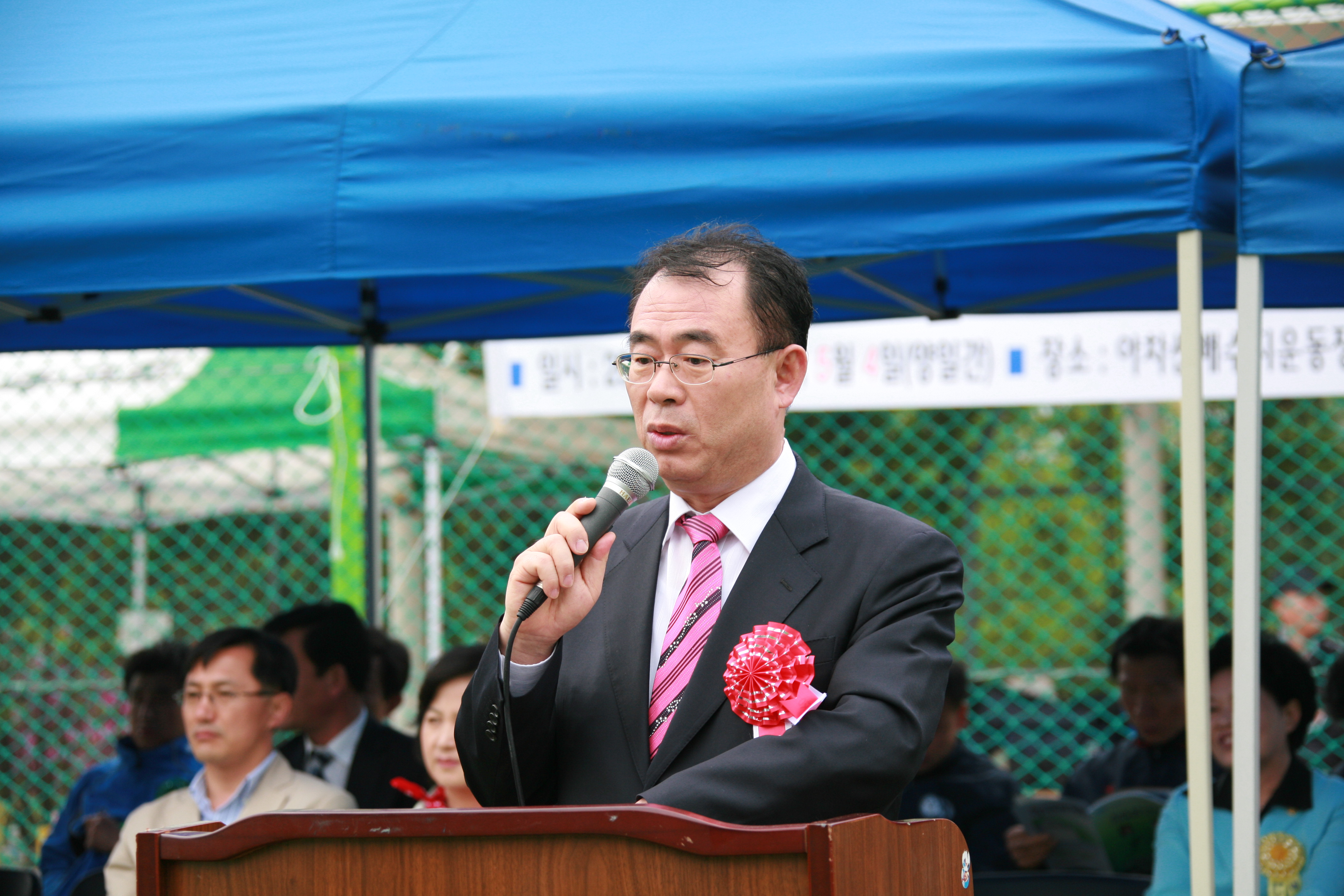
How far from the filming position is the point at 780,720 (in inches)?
64.8

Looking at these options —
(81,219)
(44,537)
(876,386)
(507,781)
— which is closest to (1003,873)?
(507,781)

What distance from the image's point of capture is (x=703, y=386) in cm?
179

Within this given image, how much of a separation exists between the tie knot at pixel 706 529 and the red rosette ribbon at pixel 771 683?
0.24 metres

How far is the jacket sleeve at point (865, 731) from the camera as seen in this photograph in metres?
1.53

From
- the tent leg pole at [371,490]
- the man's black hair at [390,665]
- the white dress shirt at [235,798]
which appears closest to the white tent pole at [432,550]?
the man's black hair at [390,665]

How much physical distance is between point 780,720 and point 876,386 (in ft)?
13.0

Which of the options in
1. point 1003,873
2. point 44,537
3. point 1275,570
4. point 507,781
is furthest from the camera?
point 44,537

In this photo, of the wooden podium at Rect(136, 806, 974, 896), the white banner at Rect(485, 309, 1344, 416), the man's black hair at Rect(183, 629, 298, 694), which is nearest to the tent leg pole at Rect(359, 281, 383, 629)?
the white banner at Rect(485, 309, 1344, 416)

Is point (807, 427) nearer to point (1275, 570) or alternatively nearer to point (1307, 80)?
point (1275, 570)

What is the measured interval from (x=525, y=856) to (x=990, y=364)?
436 cm

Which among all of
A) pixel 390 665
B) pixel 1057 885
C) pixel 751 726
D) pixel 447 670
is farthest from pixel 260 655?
pixel 751 726

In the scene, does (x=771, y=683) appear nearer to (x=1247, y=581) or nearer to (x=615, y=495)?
(x=615, y=495)

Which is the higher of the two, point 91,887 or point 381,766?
point 381,766

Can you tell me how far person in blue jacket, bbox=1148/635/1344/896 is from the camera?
351 cm
